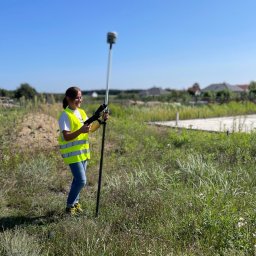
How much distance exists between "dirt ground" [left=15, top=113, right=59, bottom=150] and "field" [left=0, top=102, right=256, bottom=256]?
1.8 inches

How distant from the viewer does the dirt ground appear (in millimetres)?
9023

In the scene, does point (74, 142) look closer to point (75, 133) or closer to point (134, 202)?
point (75, 133)

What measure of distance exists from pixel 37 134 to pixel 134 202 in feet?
16.7

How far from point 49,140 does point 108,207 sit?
463 cm

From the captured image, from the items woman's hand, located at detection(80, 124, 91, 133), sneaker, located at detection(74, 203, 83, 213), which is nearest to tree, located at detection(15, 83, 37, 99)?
sneaker, located at detection(74, 203, 83, 213)

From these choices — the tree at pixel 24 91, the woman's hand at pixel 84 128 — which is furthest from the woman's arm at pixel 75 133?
the tree at pixel 24 91

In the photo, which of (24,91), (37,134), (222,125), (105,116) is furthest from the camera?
(24,91)

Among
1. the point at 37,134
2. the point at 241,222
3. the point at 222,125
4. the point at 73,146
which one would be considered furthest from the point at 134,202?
the point at 222,125

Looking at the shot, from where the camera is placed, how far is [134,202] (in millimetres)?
5211

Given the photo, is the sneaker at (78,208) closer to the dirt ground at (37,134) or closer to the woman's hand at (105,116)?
the woman's hand at (105,116)

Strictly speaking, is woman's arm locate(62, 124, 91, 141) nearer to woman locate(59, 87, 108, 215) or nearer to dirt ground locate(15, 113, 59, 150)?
woman locate(59, 87, 108, 215)

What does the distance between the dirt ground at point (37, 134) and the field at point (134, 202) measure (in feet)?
0.15

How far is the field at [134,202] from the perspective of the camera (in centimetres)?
392

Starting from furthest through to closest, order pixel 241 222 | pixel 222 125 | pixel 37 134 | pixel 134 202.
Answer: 1. pixel 222 125
2. pixel 37 134
3. pixel 134 202
4. pixel 241 222
